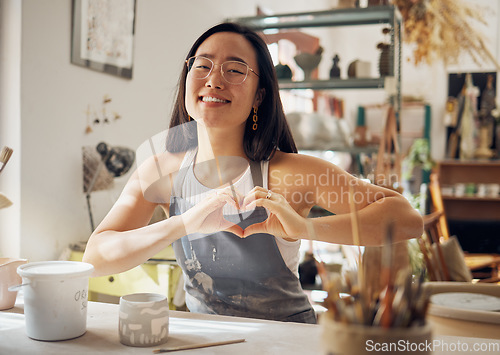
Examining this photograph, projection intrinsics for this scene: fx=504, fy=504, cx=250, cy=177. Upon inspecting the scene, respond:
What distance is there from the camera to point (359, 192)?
1.28 m

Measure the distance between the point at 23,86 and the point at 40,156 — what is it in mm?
252

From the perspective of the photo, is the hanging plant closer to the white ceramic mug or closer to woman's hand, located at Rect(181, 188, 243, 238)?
woman's hand, located at Rect(181, 188, 243, 238)

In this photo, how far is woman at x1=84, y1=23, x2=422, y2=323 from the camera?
4.03 feet

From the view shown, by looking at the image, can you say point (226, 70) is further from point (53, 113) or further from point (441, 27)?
point (441, 27)

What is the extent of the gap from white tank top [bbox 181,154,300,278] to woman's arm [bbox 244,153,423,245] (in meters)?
0.06

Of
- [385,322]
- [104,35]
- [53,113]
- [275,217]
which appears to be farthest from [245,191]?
[104,35]

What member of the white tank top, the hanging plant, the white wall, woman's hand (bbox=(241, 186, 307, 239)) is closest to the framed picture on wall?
the white wall

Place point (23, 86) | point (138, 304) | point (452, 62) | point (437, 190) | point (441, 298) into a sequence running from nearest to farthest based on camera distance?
point (138, 304) < point (441, 298) < point (23, 86) < point (437, 190) < point (452, 62)

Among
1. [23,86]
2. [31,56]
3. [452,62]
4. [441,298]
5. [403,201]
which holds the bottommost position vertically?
[441,298]

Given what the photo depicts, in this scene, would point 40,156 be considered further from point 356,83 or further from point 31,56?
point 356,83

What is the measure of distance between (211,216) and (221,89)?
324 millimetres

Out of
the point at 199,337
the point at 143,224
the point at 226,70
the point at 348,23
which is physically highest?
the point at 348,23

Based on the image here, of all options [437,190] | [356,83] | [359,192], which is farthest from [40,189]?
[437,190]

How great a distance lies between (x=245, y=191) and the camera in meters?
1.32
